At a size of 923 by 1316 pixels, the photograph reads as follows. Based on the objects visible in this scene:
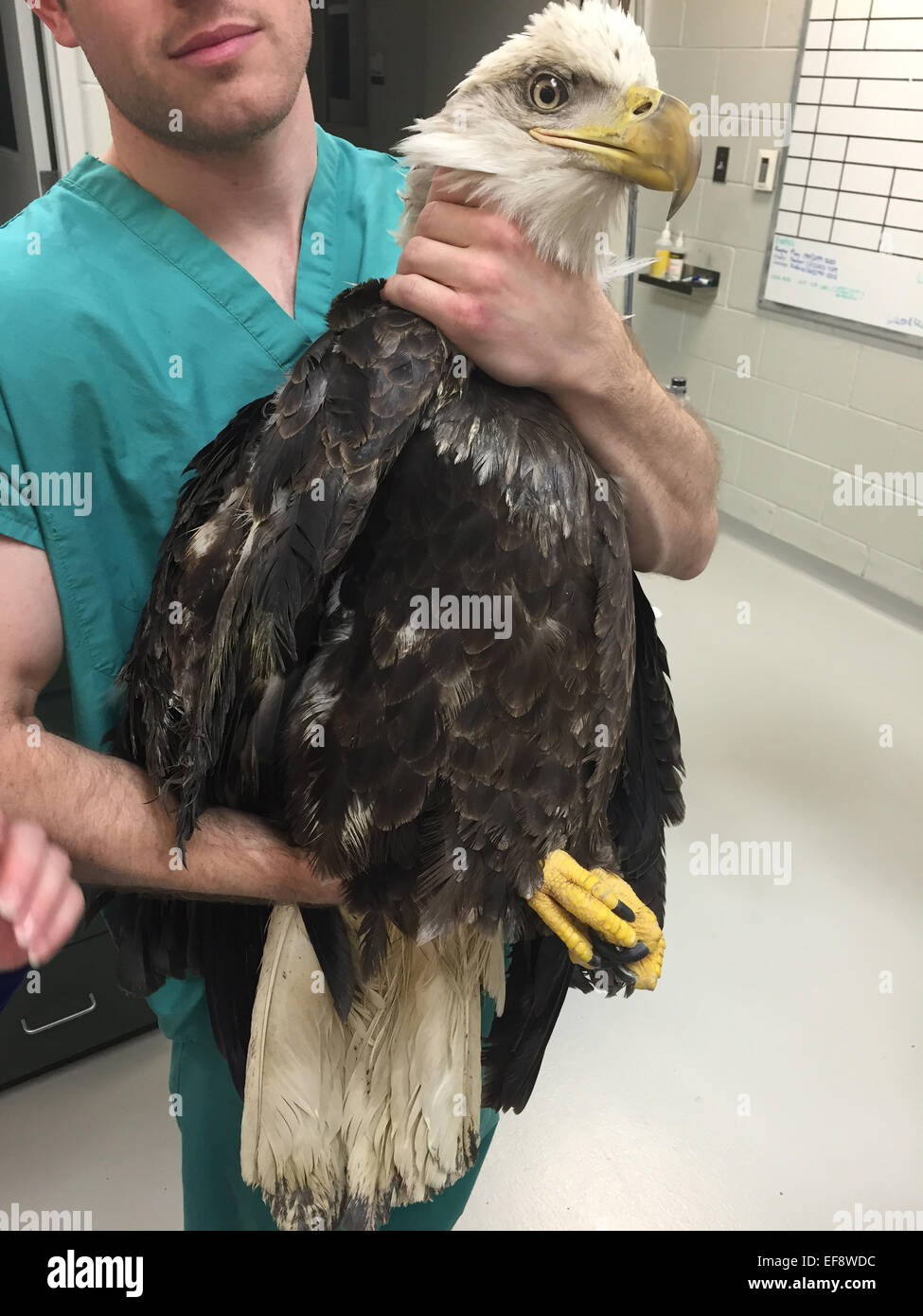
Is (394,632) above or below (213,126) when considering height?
below

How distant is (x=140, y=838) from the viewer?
854 mm

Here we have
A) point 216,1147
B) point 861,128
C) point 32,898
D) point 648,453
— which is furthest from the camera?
point 861,128

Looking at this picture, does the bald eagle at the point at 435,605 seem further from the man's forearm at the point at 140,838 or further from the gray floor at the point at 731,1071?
the gray floor at the point at 731,1071

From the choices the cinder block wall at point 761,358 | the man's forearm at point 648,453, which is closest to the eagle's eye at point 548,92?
the man's forearm at point 648,453

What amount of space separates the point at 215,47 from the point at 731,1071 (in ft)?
6.64

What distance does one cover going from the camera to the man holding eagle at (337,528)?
2.61 ft

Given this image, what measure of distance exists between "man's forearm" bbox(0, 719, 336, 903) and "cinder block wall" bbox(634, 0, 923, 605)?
3.09 metres

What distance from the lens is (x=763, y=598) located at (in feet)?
11.8

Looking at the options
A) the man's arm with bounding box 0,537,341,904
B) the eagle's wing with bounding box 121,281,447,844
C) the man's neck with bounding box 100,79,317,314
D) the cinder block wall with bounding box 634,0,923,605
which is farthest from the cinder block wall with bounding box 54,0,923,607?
the man's arm with bounding box 0,537,341,904

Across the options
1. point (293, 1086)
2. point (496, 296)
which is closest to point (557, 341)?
point (496, 296)

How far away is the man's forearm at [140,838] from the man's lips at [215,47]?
2.08 feet

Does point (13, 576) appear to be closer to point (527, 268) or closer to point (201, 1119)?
point (527, 268)

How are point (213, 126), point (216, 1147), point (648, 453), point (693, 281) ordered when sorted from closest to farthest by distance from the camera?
point (213, 126)
point (648, 453)
point (216, 1147)
point (693, 281)

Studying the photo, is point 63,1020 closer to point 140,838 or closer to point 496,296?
point 140,838
